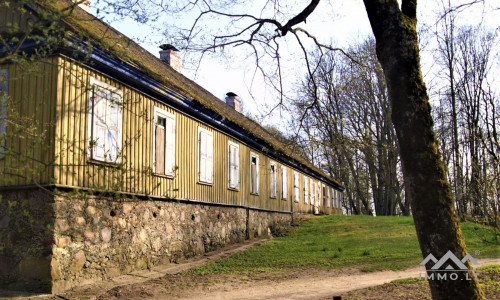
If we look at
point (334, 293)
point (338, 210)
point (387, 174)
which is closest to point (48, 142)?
point (334, 293)

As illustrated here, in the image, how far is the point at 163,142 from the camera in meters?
12.1

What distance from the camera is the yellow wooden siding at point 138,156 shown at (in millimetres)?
8414

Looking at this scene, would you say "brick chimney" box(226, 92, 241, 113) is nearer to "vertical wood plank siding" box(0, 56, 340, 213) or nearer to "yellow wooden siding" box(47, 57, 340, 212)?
"yellow wooden siding" box(47, 57, 340, 212)

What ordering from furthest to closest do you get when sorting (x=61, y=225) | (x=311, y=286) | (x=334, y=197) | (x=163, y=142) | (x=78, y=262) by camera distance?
1. (x=334, y=197)
2. (x=163, y=142)
3. (x=311, y=286)
4. (x=78, y=262)
5. (x=61, y=225)

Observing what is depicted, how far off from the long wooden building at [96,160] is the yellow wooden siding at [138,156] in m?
0.03

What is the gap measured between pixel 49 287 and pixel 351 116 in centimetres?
2421

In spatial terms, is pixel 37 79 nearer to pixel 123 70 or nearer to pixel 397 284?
pixel 123 70

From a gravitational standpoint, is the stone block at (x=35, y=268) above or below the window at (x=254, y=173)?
below

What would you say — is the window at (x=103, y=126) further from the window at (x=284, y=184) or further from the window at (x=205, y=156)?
the window at (x=284, y=184)

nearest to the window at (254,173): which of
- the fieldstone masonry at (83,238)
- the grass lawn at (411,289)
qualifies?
the fieldstone masonry at (83,238)

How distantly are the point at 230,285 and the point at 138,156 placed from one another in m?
3.65

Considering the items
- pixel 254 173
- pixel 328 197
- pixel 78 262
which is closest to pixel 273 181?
pixel 254 173
